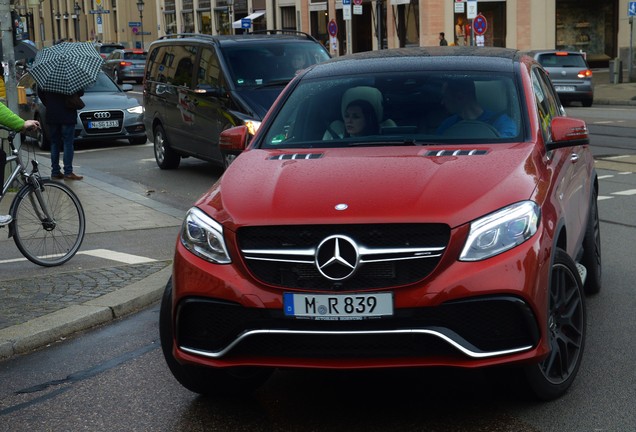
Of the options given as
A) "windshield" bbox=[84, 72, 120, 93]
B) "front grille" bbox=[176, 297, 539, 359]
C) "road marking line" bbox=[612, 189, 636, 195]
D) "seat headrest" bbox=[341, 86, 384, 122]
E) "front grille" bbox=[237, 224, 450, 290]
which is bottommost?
"road marking line" bbox=[612, 189, 636, 195]

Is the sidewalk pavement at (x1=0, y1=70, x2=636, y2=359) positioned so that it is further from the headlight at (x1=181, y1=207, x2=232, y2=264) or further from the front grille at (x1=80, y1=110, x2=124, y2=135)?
the front grille at (x1=80, y1=110, x2=124, y2=135)

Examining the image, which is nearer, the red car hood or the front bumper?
the front bumper

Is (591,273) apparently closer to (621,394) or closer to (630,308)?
(630,308)

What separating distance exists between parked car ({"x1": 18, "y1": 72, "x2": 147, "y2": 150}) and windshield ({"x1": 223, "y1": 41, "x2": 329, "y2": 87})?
5895 millimetres

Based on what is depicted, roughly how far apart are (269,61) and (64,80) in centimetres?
264

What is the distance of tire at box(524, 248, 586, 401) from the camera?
502cm

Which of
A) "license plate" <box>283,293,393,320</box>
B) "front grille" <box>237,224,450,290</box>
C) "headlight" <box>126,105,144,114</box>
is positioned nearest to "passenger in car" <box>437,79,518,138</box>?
"front grille" <box>237,224,450,290</box>

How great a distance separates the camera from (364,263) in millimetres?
4695

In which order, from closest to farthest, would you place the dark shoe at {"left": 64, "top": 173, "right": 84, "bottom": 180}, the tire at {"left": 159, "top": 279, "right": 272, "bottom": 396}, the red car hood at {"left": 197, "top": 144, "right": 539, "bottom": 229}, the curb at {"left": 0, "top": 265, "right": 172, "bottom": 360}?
1. the red car hood at {"left": 197, "top": 144, "right": 539, "bottom": 229}
2. the tire at {"left": 159, "top": 279, "right": 272, "bottom": 396}
3. the curb at {"left": 0, "top": 265, "right": 172, "bottom": 360}
4. the dark shoe at {"left": 64, "top": 173, "right": 84, "bottom": 180}

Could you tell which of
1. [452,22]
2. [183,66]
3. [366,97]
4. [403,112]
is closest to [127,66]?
[452,22]

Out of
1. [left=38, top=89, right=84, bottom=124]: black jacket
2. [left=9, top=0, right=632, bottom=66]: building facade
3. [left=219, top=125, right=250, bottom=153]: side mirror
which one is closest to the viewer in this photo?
[left=219, top=125, right=250, bottom=153]: side mirror

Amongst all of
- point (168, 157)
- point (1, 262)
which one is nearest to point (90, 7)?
point (168, 157)

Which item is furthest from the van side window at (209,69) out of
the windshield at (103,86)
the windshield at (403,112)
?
the windshield at (403,112)

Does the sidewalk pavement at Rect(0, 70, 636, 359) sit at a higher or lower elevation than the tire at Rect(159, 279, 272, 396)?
lower
